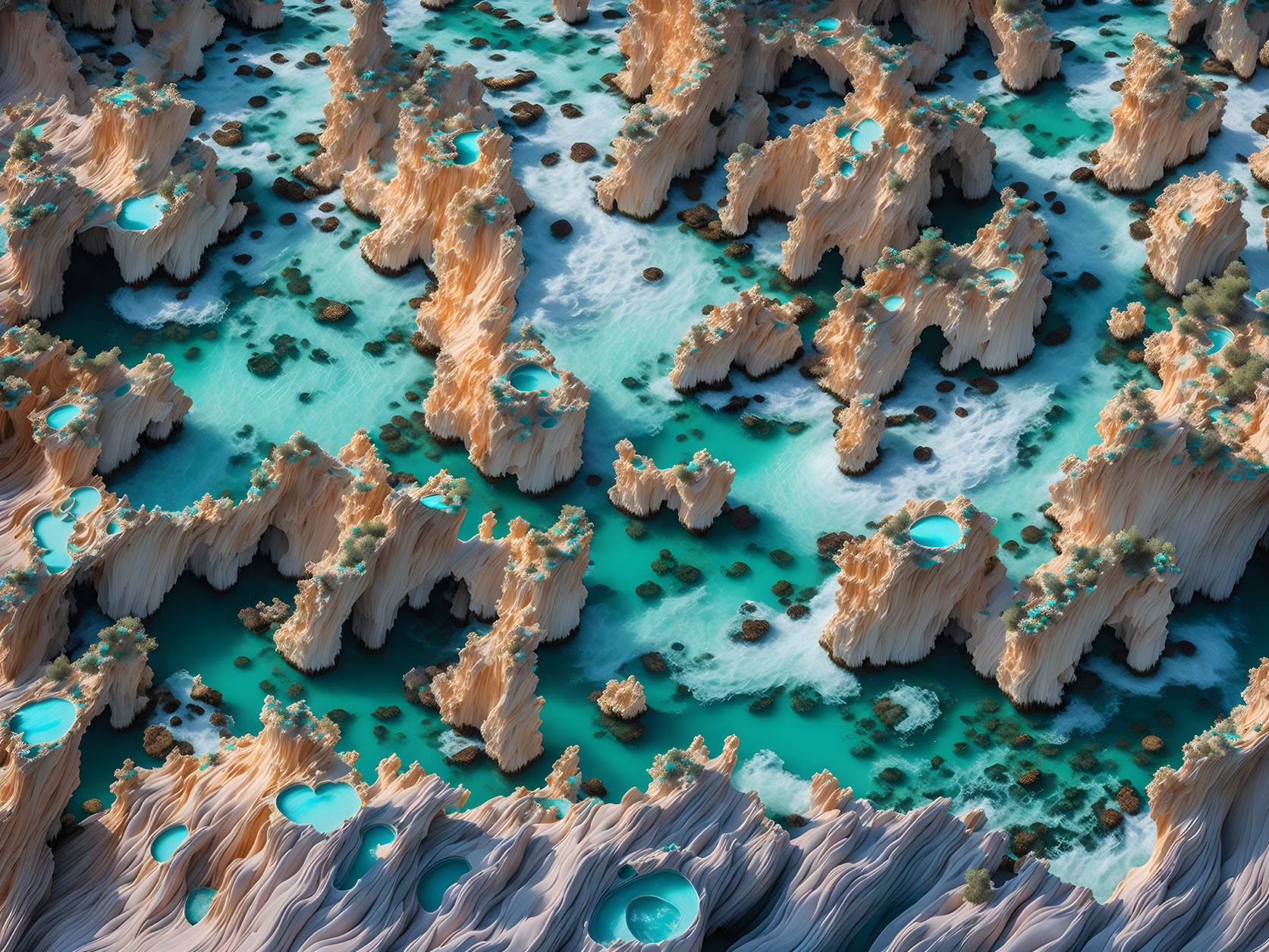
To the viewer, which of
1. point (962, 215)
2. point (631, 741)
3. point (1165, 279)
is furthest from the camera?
point (962, 215)

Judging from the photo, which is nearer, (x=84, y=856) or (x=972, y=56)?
(x=84, y=856)

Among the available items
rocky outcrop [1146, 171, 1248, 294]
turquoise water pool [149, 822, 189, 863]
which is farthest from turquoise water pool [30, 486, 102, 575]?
rocky outcrop [1146, 171, 1248, 294]

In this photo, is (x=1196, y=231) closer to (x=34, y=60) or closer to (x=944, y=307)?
(x=944, y=307)

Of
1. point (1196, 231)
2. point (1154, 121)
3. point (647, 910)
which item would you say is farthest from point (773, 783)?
point (1154, 121)

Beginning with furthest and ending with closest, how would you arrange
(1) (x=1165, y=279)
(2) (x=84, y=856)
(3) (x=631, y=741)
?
(1) (x=1165, y=279)
(3) (x=631, y=741)
(2) (x=84, y=856)

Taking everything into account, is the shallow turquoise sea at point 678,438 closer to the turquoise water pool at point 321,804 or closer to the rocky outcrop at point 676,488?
the rocky outcrop at point 676,488

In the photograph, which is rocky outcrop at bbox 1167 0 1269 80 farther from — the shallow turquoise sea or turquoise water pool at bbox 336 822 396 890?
turquoise water pool at bbox 336 822 396 890

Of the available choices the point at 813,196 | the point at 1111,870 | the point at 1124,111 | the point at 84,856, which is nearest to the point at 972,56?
the point at 1124,111

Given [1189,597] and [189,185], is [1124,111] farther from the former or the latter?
[189,185]
